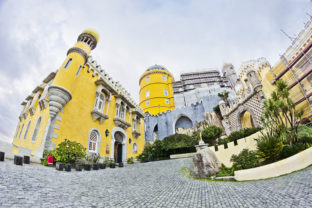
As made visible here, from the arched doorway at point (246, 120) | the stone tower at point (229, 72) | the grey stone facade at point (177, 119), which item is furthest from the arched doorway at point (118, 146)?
the stone tower at point (229, 72)

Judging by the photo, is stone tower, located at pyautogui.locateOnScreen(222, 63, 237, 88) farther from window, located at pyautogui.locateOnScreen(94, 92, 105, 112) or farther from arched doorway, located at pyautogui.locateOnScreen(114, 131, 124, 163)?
window, located at pyautogui.locateOnScreen(94, 92, 105, 112)

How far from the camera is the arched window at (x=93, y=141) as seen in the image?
11720mm

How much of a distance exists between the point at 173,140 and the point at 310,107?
1491 cm

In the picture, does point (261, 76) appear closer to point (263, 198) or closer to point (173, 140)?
point (173, 140)

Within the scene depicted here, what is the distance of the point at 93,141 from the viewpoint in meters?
12.1

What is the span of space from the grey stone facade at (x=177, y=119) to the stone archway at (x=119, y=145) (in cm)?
1338

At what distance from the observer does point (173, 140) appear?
1939 cm

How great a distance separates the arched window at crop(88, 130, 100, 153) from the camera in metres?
11.7

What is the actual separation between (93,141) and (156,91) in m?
27.3

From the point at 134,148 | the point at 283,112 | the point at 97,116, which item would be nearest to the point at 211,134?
the point at 283,112

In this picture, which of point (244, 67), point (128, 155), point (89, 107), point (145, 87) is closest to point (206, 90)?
point (244, 67)

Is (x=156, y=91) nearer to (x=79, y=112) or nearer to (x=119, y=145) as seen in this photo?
(x=119, y=145)

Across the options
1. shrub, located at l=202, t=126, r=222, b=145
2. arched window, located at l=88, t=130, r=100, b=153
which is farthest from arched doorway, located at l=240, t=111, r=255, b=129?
arched window, located at l=88, t=130, r=100, b=153

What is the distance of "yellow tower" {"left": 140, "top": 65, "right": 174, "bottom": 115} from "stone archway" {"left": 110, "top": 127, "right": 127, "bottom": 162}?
63.4 feet
